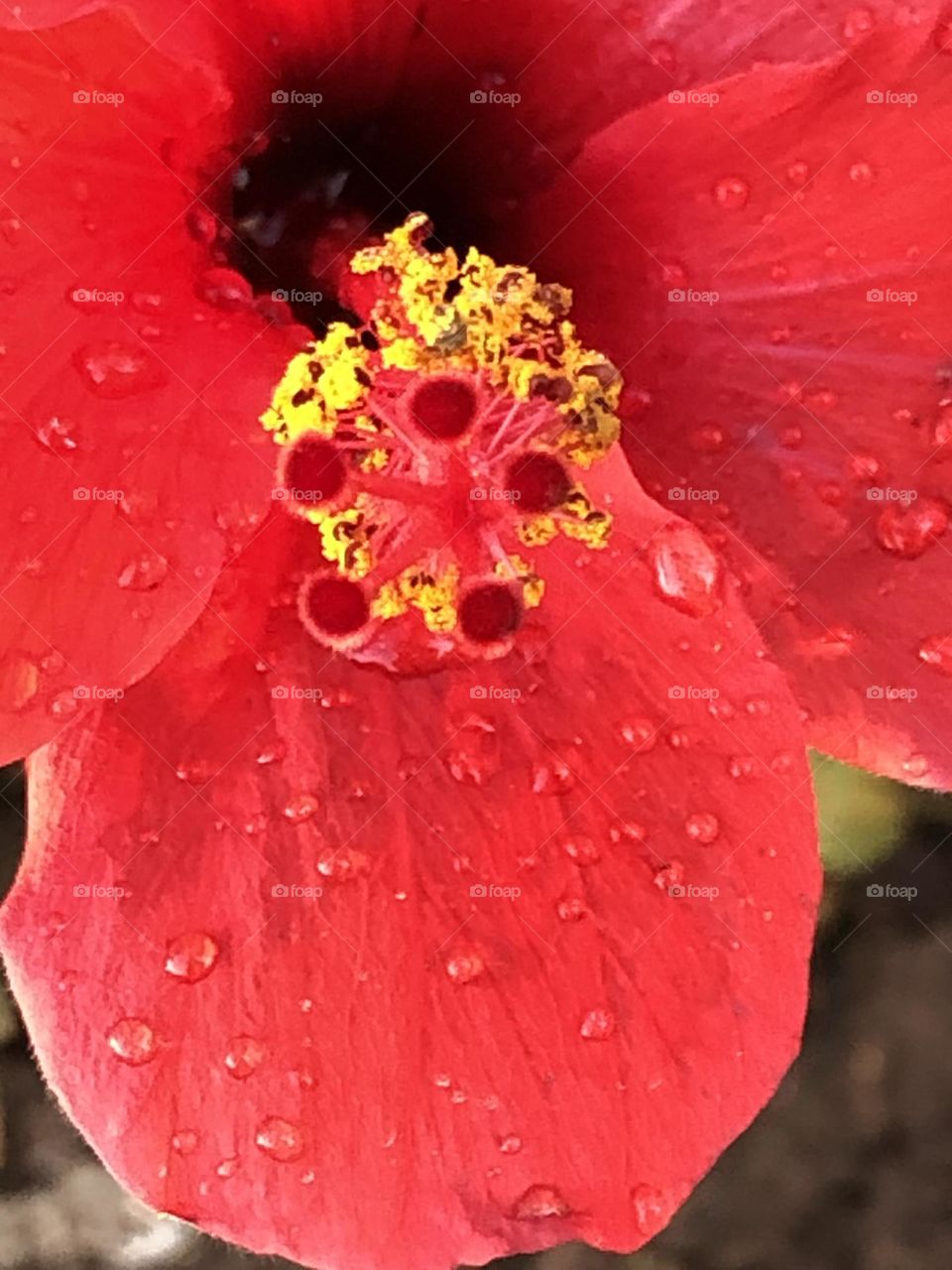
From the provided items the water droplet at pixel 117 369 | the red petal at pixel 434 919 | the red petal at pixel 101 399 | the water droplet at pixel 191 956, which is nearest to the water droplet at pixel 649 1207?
the red petal at pixel 434 919

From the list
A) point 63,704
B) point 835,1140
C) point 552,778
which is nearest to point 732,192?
point 552,778

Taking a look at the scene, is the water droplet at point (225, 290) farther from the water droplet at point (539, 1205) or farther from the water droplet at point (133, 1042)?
the water droplet at point (539, 1205)

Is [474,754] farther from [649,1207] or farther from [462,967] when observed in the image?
[649,1207]

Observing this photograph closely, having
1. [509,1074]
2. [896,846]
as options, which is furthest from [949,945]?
[509,1074]

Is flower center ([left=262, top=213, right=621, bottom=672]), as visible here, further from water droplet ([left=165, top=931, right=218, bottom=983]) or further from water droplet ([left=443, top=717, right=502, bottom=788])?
water droplet ([left=165, top=931, right=218, bottom=983])

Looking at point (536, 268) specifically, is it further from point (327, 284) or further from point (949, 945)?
point (949, 945)

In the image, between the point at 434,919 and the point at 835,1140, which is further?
the point at 835,1140
